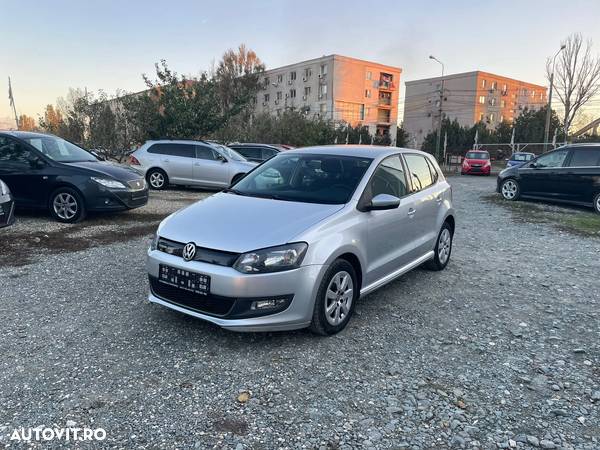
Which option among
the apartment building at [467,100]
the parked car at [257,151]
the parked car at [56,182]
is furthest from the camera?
the apartment building at [467,100]

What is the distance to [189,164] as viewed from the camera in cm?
1391

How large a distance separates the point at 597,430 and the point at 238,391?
2.30 meters

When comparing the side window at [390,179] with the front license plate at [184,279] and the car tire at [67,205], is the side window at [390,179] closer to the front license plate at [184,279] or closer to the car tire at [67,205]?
the front license plate at [184,279]

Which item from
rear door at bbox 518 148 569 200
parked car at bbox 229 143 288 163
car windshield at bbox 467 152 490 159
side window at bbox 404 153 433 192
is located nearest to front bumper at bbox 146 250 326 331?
side window at bbox 404 153 433 192

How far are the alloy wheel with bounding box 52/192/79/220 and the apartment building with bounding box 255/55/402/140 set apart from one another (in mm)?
48250

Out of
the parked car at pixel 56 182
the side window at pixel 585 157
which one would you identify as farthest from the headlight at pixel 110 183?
the side window at pixel 585 157

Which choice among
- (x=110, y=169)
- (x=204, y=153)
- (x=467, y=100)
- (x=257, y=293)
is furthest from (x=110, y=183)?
(x=467, y=100)

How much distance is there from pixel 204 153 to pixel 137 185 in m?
5.57

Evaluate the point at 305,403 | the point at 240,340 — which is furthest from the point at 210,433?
the point at 240,340

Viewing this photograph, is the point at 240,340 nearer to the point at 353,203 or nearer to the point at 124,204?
the point at 353,203

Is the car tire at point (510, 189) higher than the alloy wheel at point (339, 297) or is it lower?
higher

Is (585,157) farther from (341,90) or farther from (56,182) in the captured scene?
(341,90)

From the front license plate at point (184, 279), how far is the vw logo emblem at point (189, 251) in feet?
0.37

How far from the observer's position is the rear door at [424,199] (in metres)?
5.21
